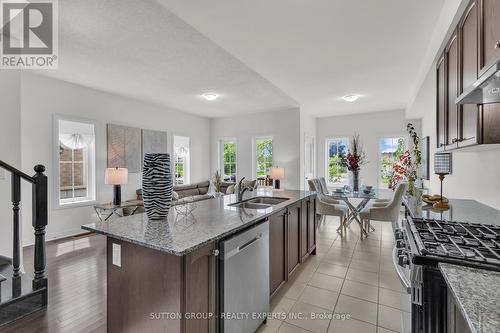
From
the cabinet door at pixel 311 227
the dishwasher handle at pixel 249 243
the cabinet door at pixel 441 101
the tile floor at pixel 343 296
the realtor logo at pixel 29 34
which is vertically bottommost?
the tile floor at pixel 343 296

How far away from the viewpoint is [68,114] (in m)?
4.25

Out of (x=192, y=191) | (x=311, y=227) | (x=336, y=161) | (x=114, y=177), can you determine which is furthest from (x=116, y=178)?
(x=336, y=161)

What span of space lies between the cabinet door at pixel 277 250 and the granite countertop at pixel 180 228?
0.16 meters

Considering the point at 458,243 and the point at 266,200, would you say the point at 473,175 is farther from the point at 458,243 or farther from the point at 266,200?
the point at 266,200

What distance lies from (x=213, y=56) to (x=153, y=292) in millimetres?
2849

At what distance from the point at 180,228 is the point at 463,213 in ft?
7.44

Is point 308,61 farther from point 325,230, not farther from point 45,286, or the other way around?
point 45,286

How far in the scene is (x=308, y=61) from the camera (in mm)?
3393

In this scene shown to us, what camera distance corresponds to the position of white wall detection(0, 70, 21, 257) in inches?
100

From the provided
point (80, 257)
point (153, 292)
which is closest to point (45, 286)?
point (80, 257)

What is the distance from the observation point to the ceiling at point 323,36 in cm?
220

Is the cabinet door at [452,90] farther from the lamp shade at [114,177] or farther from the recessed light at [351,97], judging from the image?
the lamp shade at [114,177]

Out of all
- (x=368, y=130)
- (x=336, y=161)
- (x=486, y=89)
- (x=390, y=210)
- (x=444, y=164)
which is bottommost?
(x=390, y=210)

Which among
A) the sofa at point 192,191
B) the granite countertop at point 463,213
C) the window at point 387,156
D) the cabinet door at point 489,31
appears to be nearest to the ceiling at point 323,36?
the cabinet door at point 489,31
